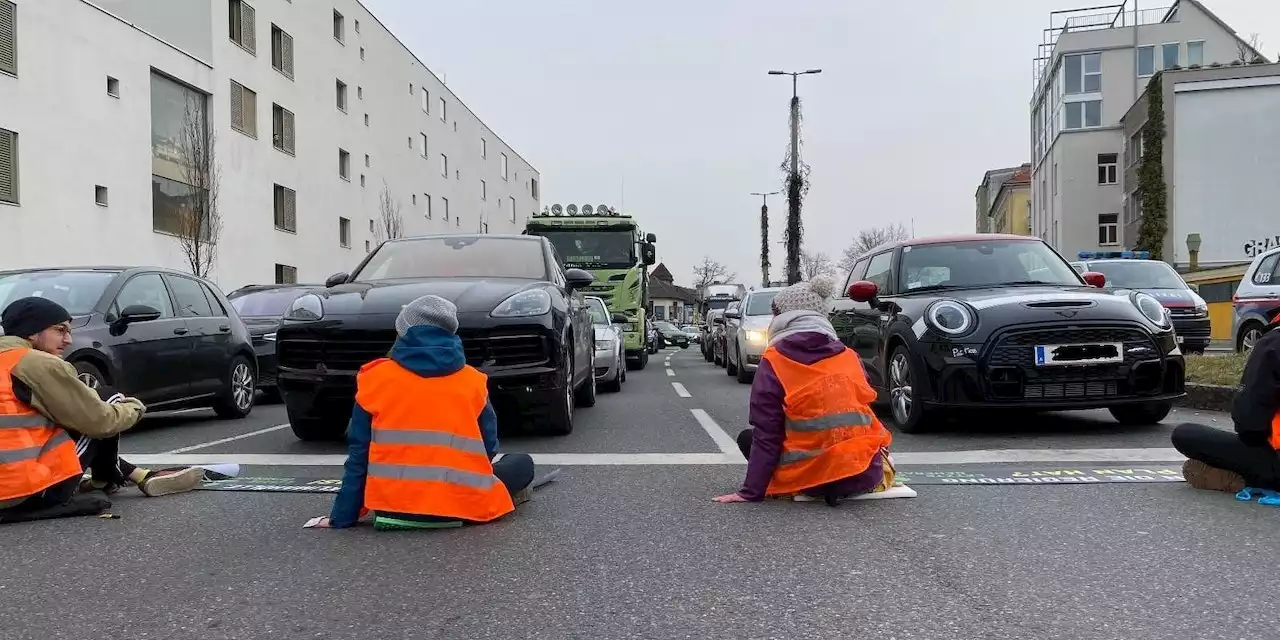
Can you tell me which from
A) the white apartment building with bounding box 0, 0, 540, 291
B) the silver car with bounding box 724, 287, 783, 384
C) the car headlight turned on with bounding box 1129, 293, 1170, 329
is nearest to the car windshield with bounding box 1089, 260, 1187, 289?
the silver car with bounding box 724, 287, 783, 384

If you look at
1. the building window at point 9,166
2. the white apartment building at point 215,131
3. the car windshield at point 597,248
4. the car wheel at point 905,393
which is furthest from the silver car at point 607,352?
the building window at point 9,166

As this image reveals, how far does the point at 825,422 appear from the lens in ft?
14.6

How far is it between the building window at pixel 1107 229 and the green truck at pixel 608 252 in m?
36.5

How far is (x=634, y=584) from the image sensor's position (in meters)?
3.33

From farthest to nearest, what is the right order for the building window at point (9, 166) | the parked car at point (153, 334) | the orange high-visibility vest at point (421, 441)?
the building window at point (9, 166) → the parked car at point (153, 334) → the orange high-visibility vest at point (421, 441)

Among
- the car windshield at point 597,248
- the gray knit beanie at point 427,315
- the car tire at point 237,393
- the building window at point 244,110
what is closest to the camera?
the gray knit beanie at point 427,315

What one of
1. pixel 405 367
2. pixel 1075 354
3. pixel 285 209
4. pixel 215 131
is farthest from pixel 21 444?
pixel 285 209

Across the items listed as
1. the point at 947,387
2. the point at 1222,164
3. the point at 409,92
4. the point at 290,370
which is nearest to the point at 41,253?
the point at 290,370

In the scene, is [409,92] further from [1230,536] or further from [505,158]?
[1230,536]

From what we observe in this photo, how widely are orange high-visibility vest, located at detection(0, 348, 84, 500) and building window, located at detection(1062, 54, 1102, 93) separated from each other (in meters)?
52.4

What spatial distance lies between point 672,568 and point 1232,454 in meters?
2.88

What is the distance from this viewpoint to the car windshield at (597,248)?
66.9ft

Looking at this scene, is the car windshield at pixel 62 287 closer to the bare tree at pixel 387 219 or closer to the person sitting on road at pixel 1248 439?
the person sitting on road at pixel 1248 439

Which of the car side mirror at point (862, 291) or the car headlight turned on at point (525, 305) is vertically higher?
the car side mirror at point (862, 291)
